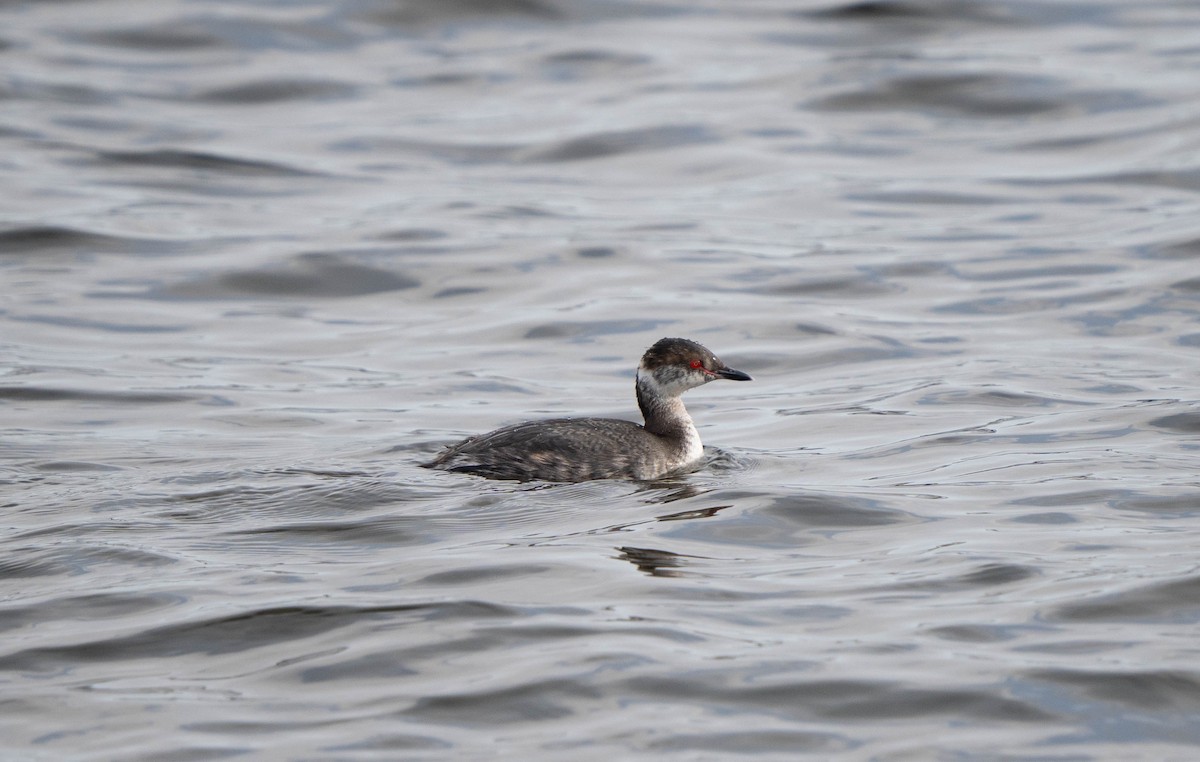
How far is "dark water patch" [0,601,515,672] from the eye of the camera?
7.21 m

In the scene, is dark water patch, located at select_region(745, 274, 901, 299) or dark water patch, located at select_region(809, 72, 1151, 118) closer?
dark water patch, located at select_region(745, 274, 901, 299)

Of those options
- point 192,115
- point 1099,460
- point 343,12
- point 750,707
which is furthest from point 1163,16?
point 750,707

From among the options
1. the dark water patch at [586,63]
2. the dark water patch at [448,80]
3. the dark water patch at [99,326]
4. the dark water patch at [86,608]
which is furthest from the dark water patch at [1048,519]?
the dark water patch at [586,63]

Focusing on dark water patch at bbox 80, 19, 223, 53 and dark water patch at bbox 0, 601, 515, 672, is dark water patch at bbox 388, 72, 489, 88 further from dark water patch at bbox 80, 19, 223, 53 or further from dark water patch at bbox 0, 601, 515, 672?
dark water patch at bbox 0, 601, 515, 672

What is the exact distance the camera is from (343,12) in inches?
1017

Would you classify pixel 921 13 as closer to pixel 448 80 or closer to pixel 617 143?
pixel 617 143

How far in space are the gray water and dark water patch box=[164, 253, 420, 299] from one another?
0.16ft

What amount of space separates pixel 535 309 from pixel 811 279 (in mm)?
2567

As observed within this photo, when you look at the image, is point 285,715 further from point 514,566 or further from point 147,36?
point 147,36

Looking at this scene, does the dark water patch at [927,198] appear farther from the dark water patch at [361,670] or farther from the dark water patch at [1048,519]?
the dark water patch at [361,670]

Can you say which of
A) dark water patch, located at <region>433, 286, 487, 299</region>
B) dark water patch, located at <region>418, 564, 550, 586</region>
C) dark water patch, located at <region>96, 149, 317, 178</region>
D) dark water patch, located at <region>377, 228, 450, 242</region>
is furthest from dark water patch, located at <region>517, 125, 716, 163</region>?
dark water patch, located at <region>418, 564, 550, 586</region>

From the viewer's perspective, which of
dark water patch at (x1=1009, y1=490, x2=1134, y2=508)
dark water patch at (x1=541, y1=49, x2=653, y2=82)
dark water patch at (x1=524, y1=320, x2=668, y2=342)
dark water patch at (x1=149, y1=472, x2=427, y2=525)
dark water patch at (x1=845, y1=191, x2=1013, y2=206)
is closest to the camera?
dark water patch at (x1=149, y1=472, x2=427, y2=525)

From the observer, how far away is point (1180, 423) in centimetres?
1090

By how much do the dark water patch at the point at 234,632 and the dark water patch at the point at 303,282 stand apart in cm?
843
